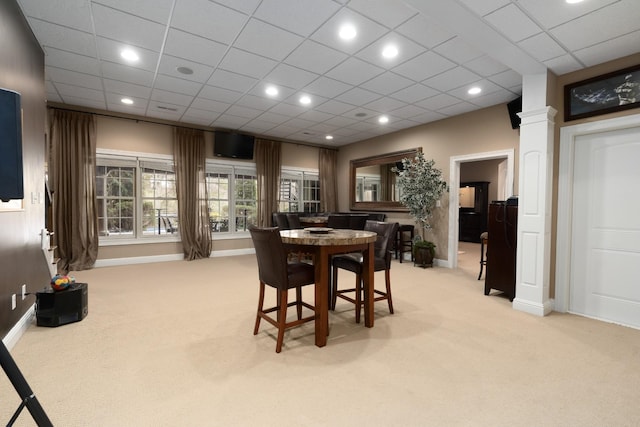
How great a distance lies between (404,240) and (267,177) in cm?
334

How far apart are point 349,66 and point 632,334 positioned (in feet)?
12.5

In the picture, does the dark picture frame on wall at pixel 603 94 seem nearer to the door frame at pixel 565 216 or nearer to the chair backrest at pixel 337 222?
the door frame at pixel 565 216

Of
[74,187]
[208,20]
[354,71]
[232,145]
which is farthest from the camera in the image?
[232,145]

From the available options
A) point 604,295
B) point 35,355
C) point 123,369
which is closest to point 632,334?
point 604,295

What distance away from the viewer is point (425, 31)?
2781 mm

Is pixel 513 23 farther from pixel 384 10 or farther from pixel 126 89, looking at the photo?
pixel 126 89

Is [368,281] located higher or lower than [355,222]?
lower

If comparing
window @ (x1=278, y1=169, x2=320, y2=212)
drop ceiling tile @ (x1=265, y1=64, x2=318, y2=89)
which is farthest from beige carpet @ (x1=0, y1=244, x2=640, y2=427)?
window @ (x1=278, y1=169, x2=320, y2=212)

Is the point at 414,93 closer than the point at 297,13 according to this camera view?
No

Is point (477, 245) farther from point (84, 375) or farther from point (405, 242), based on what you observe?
point (84, 375)

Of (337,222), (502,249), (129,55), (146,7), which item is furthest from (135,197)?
(502,249)

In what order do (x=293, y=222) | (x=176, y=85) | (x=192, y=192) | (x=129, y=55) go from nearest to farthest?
(x=129, y=55), (x=176, y=85), (x=293, y=222), (x=192, y=192)

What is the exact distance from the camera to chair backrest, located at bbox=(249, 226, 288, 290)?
2285mm

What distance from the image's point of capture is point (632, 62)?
9.21 ft
